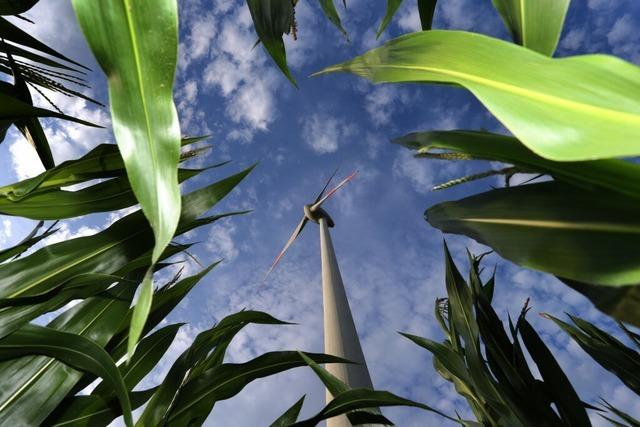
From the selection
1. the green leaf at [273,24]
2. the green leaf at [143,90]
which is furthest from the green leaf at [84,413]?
the green leaf at [273,24]

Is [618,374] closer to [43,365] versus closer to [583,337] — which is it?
[583,337]

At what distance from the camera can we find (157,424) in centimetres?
68

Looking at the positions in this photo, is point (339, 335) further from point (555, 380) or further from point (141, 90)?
point (141, 90)

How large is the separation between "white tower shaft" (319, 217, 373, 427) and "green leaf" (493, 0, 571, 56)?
8.48 feet

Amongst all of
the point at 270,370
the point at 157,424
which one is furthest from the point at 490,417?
the point at 157,424

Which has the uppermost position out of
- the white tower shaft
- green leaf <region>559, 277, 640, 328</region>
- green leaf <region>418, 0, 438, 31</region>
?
the white tower shaft

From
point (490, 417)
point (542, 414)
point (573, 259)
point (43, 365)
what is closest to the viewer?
point (573, 259)

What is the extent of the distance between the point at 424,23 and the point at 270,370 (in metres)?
0.71

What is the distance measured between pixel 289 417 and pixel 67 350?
0.46m

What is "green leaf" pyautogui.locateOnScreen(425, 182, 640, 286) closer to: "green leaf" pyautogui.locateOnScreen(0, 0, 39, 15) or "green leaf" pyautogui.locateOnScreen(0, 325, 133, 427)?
"green leaf" pyautogui.locateOnScreen(0, 325, 133, 427)

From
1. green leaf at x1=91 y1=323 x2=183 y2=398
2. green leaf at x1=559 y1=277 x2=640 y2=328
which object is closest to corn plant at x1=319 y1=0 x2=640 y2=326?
green leaf at x1=559 y1=277 x2=640 y2=328

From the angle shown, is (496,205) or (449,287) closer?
(496,205)

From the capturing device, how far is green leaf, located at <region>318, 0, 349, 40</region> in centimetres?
83

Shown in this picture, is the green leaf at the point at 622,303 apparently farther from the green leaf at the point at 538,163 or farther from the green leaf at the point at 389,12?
the green leaf at the point at 389,12
